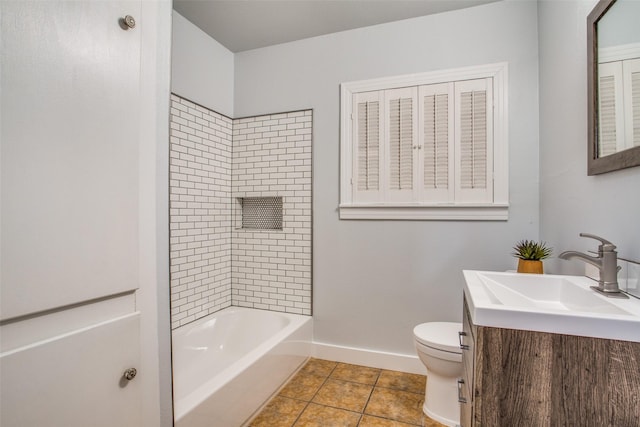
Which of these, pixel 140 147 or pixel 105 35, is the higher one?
pixel 105 35

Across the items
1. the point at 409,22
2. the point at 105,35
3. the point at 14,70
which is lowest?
the point at 14,70

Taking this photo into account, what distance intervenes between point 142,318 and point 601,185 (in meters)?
1.87

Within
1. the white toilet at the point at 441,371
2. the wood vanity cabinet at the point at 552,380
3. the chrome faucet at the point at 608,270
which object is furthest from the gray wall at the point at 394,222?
the wood vanity cabinet at the point at 552,380

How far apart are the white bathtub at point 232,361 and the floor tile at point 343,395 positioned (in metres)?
0.30

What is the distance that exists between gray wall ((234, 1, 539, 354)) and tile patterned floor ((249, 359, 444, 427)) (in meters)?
0.24

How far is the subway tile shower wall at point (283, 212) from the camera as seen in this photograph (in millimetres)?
2727

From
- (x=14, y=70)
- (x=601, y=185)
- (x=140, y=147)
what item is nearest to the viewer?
(x=14, y=70)

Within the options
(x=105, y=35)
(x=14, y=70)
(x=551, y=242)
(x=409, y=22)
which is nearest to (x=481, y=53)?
(x=409, y=22)

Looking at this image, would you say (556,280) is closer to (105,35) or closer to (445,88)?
(445,88)

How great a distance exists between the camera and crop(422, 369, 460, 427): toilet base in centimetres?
183

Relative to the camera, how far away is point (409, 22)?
2436 millimetres

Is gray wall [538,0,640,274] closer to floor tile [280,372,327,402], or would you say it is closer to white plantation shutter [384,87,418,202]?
white plantation shutter [384,87,418,202]

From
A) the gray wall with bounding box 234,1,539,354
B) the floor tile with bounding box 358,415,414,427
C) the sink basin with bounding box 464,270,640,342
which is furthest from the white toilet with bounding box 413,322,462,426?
the sink basin with bounding box 464,270,640,342

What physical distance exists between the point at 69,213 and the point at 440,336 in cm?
187
